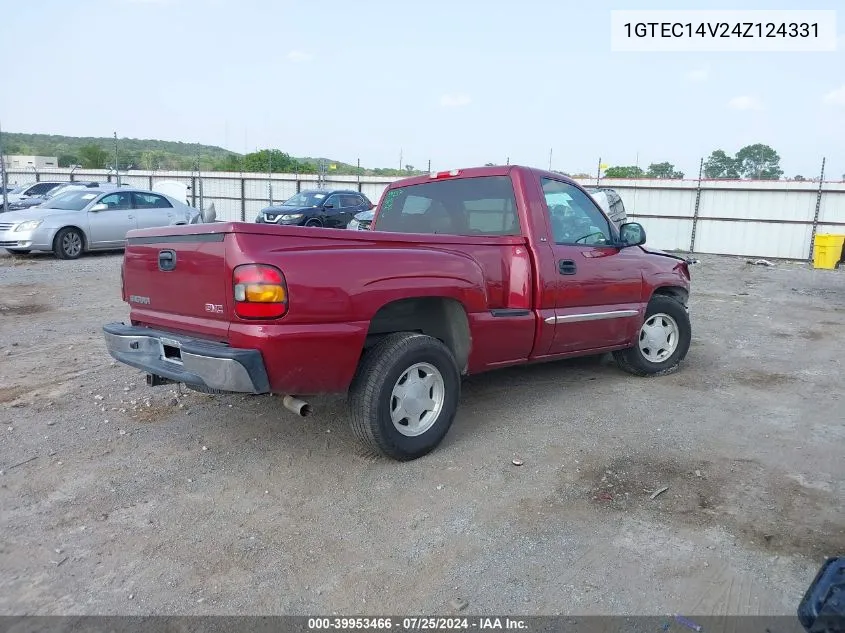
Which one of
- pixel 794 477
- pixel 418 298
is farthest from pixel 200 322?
pixel 794 477

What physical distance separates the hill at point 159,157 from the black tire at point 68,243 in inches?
265

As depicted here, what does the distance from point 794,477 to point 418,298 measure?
247cm

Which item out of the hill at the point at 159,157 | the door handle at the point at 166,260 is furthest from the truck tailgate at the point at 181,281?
the hill at the point at 159,157

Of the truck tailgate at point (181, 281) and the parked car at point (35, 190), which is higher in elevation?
the parked car at point (35, 190)

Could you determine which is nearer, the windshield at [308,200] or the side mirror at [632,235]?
the side mirror at [632,235]

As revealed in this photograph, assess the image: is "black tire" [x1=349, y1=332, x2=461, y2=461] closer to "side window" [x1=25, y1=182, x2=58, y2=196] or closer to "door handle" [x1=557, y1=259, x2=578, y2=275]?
"door handle" [x1=557, y1=259, x2=578, y2=275]

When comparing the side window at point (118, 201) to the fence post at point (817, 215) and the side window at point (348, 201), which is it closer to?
the side window at point (348, 201)

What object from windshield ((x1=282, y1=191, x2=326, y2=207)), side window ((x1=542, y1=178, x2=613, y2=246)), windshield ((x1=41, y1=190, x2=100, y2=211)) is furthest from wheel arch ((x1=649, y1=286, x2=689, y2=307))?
windshield ((x1=282, y1=191, x2=326, y2=207))

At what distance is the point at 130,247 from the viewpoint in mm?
3889

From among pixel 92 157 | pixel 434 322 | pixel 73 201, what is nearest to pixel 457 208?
pixel 434 322

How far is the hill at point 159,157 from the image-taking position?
33.3 meters

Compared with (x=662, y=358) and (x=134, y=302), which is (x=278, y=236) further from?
(x=662, y=358)

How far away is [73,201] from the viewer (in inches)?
515

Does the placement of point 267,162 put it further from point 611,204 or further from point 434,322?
point 434,322
